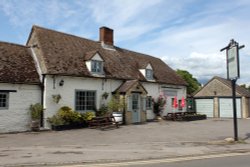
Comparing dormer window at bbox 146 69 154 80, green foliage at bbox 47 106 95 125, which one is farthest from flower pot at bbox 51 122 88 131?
dormer window at bbox 146 69 154 80

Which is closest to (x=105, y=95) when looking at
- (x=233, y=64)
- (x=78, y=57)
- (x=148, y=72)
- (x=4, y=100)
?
(x=78, y=57)

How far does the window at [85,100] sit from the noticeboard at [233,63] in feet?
35.8

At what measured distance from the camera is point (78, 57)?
24.5 meters

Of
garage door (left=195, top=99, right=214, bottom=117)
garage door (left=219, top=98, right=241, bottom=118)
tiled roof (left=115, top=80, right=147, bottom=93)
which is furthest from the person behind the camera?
garage door (left=195, top=99, right=214, bottom=117)

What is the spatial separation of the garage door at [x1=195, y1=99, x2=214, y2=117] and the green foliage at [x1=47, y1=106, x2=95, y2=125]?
21790mm

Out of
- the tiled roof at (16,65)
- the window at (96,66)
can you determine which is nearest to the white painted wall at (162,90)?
the window at (96,66)

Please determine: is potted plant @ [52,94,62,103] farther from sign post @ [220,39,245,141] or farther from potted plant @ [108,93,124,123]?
sign post @ [220,39,245,141]

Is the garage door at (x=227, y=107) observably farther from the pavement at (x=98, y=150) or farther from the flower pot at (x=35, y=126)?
the flower pot at (x=35, y=126)

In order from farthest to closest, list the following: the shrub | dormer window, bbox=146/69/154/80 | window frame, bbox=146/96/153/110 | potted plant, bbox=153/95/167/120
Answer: potted plant, bbox=153/95/167/120 < dormer window, bbox=146/69/154/80 < window frame, bbox=146/96/153/110 < the shrub

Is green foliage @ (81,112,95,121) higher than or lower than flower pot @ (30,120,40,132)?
higher

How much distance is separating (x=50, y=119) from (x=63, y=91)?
2255mm

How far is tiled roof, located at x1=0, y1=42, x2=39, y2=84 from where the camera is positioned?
63.7 feet

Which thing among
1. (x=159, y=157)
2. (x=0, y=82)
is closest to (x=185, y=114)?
(x=0, y=82)

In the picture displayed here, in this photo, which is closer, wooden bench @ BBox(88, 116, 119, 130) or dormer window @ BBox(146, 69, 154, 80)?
wooden bench @ BBox(88, 116, 119, 130)
